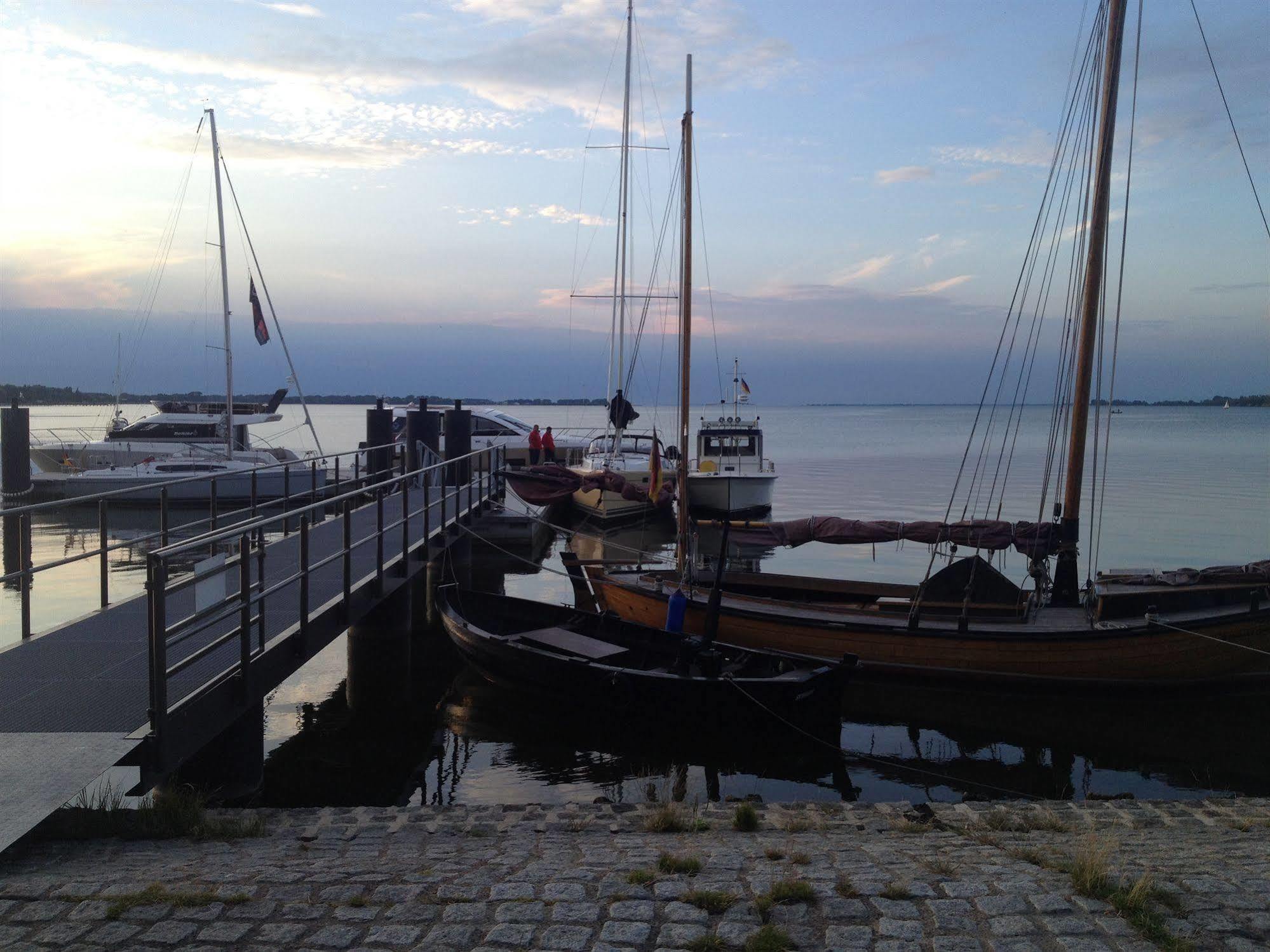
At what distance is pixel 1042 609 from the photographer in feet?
44.7

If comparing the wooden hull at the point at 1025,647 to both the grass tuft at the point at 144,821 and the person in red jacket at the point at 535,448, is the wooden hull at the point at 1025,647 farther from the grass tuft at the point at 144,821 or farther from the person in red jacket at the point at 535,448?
the person in red jacket at the point at 535,448

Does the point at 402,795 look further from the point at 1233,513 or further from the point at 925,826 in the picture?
the point at 1233,513

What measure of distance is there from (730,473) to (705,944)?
26528mm

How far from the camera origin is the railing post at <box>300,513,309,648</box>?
7.86 metres

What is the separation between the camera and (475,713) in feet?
40.0

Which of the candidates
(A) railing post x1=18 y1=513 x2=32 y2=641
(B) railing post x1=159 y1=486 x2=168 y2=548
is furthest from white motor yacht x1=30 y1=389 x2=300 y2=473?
(A) railing post x1=18 y1=513 x2=32 y2=641

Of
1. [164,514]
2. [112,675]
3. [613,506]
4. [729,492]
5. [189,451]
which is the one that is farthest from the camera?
[189,451]

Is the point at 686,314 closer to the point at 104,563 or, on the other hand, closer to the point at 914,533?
the point at 914,533

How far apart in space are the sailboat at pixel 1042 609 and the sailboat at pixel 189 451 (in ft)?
58.8

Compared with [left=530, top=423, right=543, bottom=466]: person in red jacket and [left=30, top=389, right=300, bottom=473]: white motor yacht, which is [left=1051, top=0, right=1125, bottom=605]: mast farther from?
[left=30, top=389, right=300, bottom=473]: white motor yacht

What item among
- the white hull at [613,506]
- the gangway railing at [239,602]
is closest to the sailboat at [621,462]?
the white hull at [613,506]

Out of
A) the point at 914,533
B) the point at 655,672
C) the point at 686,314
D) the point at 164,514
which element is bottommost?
the point at 655,672

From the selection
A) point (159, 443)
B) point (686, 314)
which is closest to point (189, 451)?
point (159, 443)

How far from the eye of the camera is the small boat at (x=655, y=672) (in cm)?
1041
